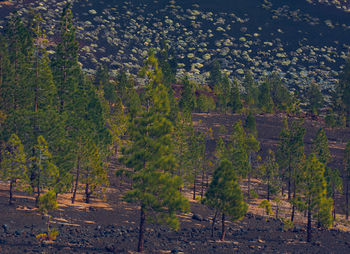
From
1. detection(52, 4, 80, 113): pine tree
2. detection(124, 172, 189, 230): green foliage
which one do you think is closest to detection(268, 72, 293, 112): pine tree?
detection(52, 4, 80, 113): pine tree

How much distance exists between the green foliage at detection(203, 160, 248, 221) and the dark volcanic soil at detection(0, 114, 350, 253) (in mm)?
3973

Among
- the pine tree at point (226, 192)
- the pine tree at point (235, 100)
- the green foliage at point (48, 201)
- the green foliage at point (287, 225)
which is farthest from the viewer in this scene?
the pine tree at point (235, 100)

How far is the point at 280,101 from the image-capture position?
131m

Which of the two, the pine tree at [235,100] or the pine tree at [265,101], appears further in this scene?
the pine tree at [265,101]

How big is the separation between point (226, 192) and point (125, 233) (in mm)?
11603

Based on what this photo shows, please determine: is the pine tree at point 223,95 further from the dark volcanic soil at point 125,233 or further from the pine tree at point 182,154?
the dark volcanic soil at point 125,233

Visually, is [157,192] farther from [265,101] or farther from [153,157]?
[265,101]

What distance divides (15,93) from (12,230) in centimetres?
1865

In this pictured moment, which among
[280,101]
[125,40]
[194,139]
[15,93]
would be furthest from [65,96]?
[125,40]

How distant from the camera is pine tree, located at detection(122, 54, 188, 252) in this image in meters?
38.9

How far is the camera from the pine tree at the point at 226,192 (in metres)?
47.4

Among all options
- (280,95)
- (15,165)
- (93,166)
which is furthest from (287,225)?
(280,95)

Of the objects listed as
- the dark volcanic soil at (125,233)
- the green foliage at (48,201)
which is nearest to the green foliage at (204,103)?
the dark volcanic soil at (125,233)

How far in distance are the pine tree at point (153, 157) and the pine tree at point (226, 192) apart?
348 inches
